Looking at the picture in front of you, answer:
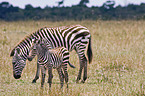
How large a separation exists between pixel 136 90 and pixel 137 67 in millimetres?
2775

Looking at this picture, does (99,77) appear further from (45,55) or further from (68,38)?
(45,55)

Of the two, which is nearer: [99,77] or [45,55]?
[45,55]

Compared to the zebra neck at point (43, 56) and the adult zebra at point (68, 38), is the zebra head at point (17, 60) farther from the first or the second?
the zebra neck at point (43, 56)

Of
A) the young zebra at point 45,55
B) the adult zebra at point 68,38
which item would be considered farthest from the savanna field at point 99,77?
the adult zebra at point 68,38

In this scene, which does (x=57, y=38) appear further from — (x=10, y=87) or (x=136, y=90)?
(x=136, y=90)

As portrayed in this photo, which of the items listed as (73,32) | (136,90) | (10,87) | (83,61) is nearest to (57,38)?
(73,32)

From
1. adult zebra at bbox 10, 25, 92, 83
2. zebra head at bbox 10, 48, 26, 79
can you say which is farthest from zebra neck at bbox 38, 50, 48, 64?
adult zebra at bbox 10, 25, 92, 83

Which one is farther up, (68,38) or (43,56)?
(68,38)

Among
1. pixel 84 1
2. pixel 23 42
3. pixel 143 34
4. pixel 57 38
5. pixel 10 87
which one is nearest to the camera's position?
pixel 23 42

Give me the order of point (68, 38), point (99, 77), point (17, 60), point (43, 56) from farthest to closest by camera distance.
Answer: point (99, 77), point (68, 38), point (17, 60), point (43, 56)

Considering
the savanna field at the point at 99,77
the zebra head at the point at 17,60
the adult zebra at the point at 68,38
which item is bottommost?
the savanna field at the point at 99,77

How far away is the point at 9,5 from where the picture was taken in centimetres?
3678

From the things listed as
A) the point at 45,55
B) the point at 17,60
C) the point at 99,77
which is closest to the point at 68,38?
the point at 99,77

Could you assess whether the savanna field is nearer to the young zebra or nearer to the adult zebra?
the young zebra
